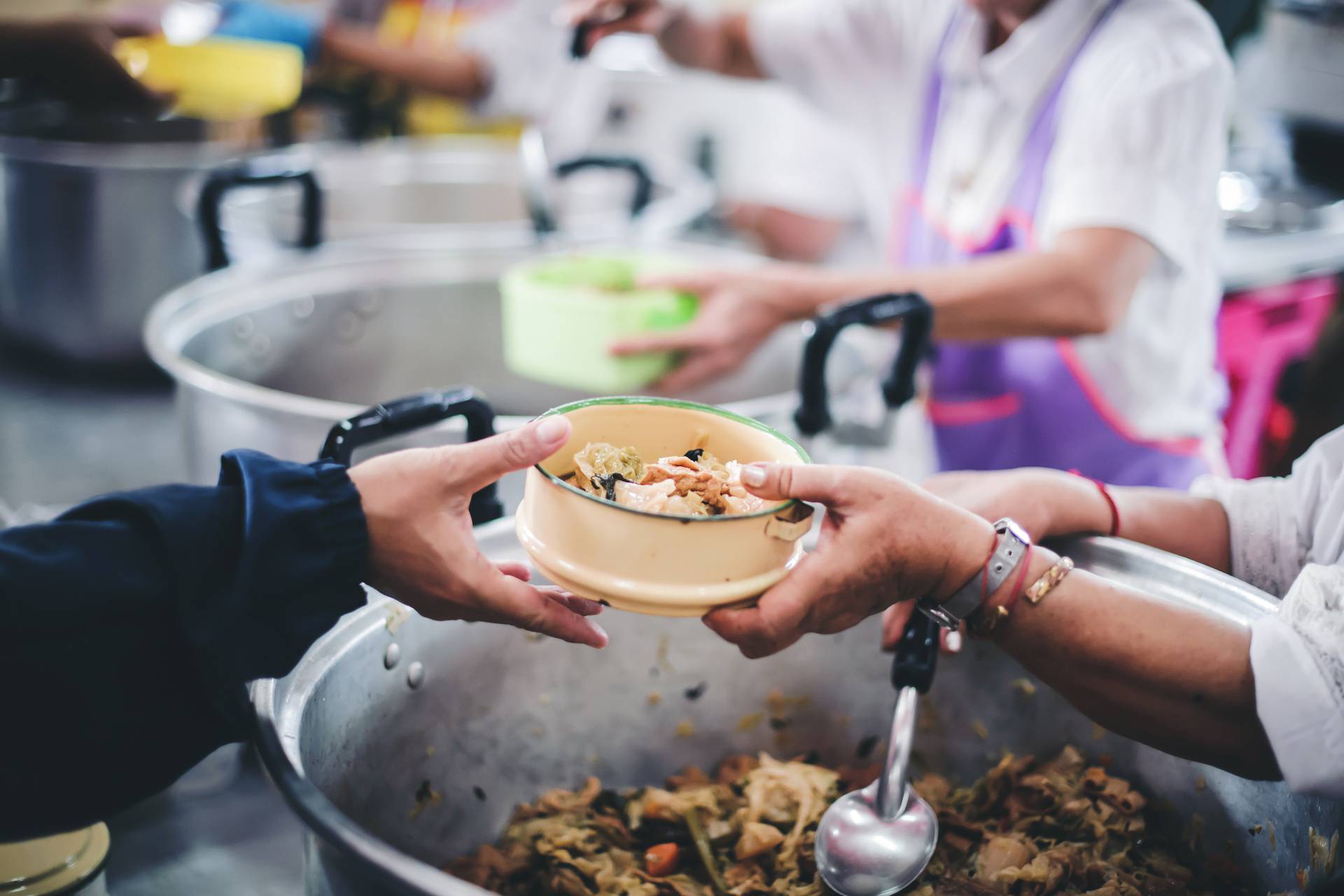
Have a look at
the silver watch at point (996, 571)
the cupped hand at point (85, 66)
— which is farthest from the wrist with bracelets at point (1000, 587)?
the cupped hand at point (85, 66)

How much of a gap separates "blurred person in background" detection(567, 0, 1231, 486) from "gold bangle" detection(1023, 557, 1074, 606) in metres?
0.59

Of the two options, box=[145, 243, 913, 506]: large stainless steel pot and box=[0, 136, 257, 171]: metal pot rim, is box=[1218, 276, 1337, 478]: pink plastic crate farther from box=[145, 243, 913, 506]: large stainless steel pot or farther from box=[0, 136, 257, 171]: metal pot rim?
box=[0, 136, 257, 171]: metal pot rim

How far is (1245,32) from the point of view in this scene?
2.20m

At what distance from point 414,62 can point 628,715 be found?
2227 mm

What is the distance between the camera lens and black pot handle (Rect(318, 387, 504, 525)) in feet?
2.78

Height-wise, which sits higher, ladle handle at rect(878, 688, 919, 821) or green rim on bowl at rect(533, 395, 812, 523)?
green rim on bowl at rect(533, 395, 812, 523)

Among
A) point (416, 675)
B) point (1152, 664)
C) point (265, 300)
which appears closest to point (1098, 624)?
point (1152, 664)

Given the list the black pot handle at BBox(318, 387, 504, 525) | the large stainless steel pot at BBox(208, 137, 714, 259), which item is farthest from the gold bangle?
the large stainless steel pot at BBox(208, 137, 714, 259)

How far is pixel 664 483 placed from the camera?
0.73 meters

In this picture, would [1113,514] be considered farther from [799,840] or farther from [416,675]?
[416,675]

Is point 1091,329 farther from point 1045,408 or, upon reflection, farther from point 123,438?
point 123,438

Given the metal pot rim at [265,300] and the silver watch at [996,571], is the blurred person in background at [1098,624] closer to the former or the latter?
the silver watch at [996,571]

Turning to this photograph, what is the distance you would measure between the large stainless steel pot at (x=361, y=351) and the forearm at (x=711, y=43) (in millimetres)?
383

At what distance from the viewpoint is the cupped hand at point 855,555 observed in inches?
28.9
